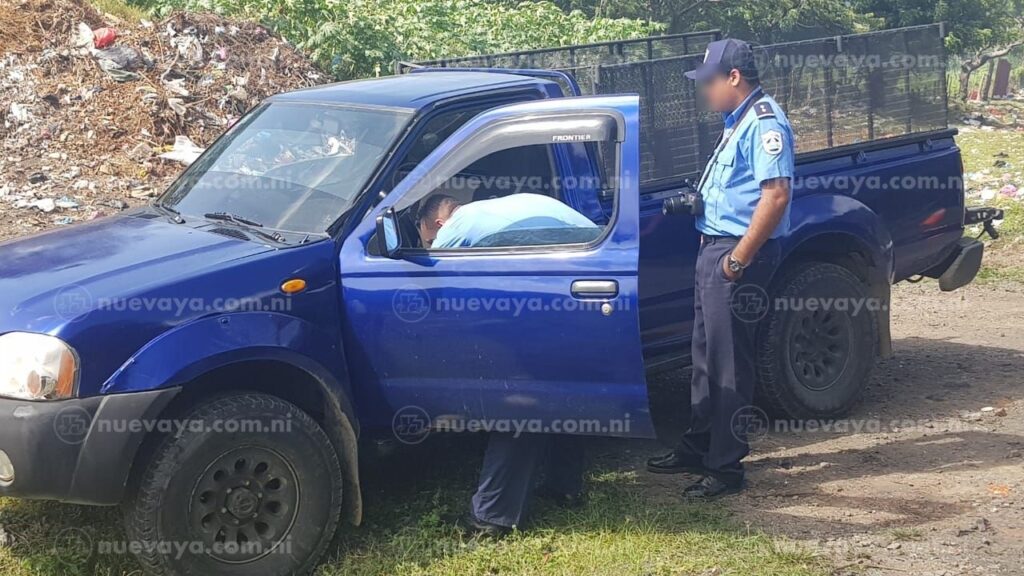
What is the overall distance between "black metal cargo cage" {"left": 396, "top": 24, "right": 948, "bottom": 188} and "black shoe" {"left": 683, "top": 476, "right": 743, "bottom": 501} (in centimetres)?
144

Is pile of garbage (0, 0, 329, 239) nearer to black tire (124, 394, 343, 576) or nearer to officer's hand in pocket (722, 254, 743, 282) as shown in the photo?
black tire (124, 394, 343, 576)

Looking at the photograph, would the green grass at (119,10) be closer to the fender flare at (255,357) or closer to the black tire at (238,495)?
the fender flare at (255,357)

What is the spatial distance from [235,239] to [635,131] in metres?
1.62

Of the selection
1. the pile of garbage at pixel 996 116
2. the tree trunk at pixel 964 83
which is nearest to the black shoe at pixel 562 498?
the pile of garbage at pixel 996 116

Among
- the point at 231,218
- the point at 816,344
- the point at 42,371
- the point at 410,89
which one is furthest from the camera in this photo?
the point at 816,344

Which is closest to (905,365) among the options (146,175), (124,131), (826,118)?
(826,118)

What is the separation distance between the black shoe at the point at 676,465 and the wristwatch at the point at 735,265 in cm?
103

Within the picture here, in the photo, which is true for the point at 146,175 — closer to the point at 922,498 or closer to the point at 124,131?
the point at 124,131

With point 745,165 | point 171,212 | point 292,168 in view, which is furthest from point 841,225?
point 171,212

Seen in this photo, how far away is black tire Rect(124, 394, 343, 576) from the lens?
3.73 metres

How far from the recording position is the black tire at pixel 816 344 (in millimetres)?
5559

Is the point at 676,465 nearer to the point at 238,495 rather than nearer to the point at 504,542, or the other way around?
the point at 504,542

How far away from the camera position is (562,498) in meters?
4.71

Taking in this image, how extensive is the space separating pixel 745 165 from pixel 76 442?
9.50 ft
